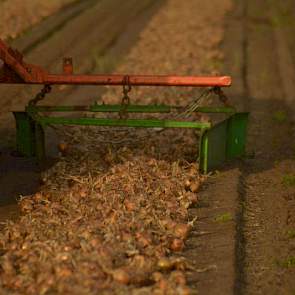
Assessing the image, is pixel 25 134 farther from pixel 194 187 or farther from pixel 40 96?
pixel 194 187

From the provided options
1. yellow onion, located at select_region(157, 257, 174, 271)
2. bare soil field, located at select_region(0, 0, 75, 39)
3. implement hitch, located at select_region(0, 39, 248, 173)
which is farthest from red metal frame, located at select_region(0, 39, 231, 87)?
bare soil field, located at select_region(0, 0, 75, 39)

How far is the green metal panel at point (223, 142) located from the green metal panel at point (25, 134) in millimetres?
1883

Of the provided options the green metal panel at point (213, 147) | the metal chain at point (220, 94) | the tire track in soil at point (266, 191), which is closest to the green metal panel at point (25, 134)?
the green metal panel at point (213, 147)

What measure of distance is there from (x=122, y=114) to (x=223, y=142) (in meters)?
1.21

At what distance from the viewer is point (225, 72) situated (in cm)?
1324

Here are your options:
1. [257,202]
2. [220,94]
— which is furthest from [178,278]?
[220,94]

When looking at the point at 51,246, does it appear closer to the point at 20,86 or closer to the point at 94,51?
the point at 20,86

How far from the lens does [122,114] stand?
7.43 meters

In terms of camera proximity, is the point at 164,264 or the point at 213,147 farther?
the point at 213,147

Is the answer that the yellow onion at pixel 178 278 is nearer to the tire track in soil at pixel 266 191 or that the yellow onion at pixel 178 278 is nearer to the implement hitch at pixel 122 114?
the tire track in soil at pixel 266 191

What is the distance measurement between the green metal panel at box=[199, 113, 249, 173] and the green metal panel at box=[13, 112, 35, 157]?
1.88 m

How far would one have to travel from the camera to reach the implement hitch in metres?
6.95

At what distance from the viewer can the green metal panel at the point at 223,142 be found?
7.46 meters

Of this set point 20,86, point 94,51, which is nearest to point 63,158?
point 20,86
